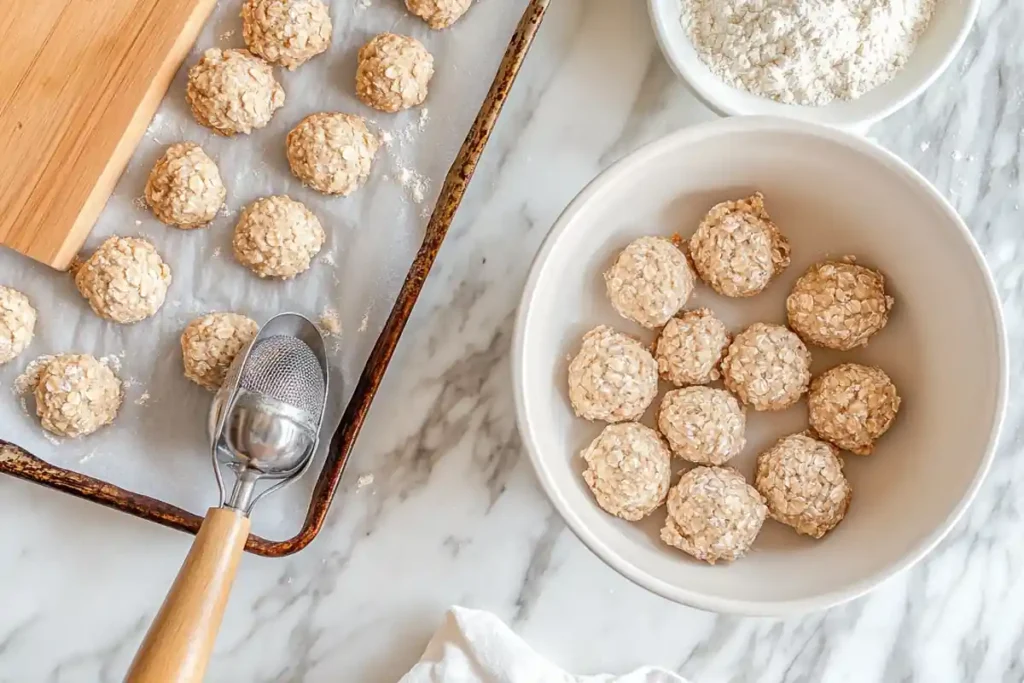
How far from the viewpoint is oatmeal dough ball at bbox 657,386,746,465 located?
3.23 feet

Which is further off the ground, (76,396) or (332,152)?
(332,152)

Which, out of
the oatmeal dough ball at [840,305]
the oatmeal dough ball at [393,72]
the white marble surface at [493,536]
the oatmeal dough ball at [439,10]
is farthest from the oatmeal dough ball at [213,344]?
the oatmeal dough ball at [840,305]

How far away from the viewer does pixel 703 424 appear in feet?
3.23

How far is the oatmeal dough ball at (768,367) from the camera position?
994mm

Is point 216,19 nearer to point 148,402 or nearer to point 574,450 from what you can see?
point 148,402

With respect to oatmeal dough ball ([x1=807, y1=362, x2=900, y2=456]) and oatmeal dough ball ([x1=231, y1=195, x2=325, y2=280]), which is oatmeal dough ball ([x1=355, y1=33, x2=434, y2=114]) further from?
oatmeal dough ball ([x1=807, y1=362, x2=900, y2=456])

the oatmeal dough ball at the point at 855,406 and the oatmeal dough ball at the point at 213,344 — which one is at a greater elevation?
the oatmeal dough ball at the point at 855,406

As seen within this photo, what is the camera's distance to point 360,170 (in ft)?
3.45

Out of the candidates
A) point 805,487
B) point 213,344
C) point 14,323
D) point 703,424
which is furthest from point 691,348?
point 14,323

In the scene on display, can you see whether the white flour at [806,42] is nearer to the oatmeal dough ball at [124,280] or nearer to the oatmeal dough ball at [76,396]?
the oatmeal dough ball at [124,280]

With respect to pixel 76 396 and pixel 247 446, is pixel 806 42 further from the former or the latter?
pixel 76 396

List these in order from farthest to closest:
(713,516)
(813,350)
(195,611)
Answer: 1. (813,350)
2. (713,516)
3. (195,611)

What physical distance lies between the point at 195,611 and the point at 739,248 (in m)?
0.64

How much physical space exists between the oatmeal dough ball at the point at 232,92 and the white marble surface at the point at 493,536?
0.04 meters
